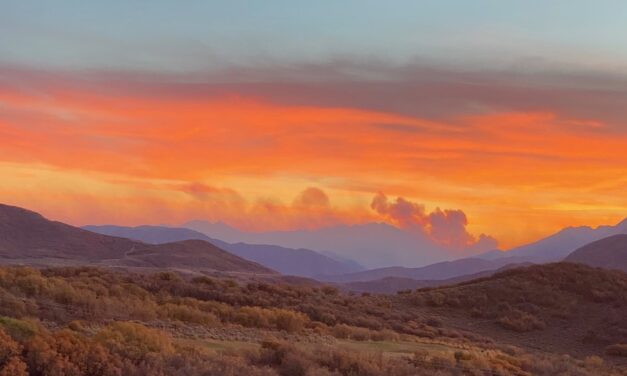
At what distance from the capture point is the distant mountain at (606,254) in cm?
12131

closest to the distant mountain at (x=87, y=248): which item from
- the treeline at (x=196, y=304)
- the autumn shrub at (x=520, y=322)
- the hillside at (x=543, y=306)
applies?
the hillside at (x=543, y=306)

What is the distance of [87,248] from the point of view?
114 m

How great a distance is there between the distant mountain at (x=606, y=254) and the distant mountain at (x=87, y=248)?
63246 mm

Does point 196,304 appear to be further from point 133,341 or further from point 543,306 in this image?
point 543,306

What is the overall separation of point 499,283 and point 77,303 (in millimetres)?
37508

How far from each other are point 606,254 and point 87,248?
99647 millimetres

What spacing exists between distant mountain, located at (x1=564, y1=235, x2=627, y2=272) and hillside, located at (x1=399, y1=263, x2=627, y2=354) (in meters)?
70.9

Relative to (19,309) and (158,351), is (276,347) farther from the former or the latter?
(19,309)

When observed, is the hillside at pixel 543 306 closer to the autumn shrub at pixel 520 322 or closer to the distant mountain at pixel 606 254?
the autumn shrub at pixel 520 322

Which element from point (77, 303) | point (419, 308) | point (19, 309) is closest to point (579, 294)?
point (419, 308)

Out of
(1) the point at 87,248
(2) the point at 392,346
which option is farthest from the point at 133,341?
(1) the point at 87,248

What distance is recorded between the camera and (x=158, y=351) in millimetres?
14781

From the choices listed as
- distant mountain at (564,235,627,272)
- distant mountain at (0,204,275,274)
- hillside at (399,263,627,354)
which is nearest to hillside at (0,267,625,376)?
hillside at (399,263,627,354)

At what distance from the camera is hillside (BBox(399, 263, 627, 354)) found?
133 feet
